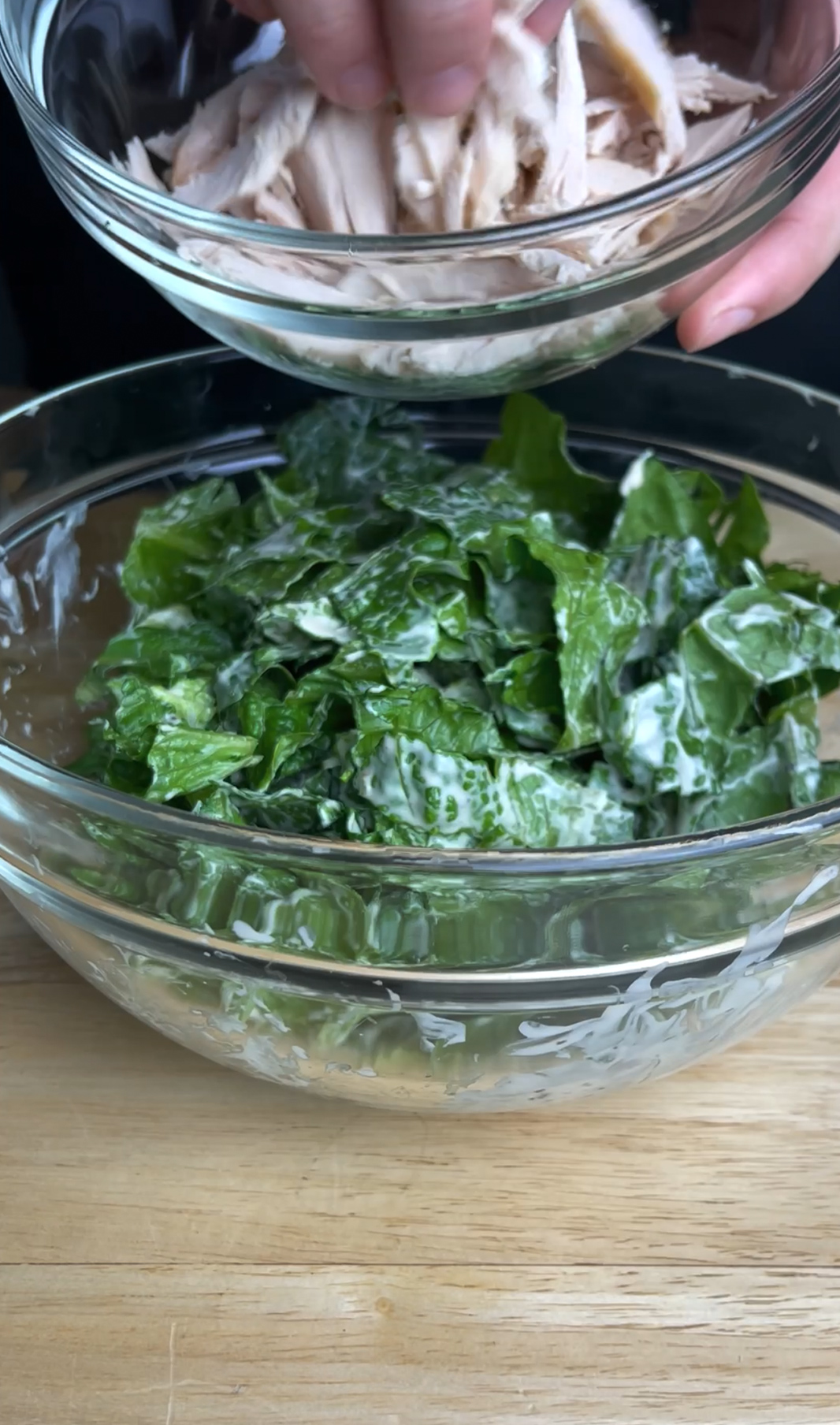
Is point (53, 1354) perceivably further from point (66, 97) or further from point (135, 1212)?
point (66, 97)

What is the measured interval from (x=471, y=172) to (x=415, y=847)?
10.0 inches

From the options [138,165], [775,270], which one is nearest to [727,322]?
[775,270]

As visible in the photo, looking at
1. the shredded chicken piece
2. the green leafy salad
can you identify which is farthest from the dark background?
the shredded chicken piece

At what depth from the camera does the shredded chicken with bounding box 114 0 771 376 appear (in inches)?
17.3

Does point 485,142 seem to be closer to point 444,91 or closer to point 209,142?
point 444,91

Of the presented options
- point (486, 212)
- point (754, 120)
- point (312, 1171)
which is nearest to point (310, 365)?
point (486, 212)

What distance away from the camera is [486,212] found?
464mm

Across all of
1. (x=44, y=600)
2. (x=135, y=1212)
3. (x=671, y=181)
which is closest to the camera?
(x=671, y=181)

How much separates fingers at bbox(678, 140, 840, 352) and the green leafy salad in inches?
5.0

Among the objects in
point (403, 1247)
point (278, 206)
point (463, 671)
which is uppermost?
point (278, 206)

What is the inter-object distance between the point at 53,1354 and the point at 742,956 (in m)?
0.32

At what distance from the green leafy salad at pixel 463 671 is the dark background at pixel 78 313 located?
25 cm

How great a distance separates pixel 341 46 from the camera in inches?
16.7

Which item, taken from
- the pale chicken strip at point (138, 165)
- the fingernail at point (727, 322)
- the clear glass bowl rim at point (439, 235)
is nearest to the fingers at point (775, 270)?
the fingernail at point (727, 322)
